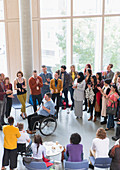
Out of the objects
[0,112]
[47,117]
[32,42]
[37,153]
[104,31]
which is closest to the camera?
[37,153]

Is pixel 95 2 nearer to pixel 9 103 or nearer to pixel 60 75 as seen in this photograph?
pixel 60 75

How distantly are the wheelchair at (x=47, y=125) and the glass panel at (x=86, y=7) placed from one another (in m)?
5.36

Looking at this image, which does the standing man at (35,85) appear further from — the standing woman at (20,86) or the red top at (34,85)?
the standing woman at (20,86)

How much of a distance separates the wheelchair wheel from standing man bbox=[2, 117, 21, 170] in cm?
170

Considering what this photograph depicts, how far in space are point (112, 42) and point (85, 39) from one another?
1191 mm

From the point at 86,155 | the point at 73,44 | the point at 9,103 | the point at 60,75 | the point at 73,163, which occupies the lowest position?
the point at 86,155

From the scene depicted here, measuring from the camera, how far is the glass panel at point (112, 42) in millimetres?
10719

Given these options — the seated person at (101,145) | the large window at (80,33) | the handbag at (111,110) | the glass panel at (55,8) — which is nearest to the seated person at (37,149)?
the seated person at (101,145)

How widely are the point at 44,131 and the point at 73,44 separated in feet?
16.3

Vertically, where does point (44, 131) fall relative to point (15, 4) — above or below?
below

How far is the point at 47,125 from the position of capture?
283 inches

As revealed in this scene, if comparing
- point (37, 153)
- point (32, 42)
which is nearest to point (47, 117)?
point (37, 153)

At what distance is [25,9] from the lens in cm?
940

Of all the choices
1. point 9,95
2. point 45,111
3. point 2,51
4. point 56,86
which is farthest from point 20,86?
point 2,51
